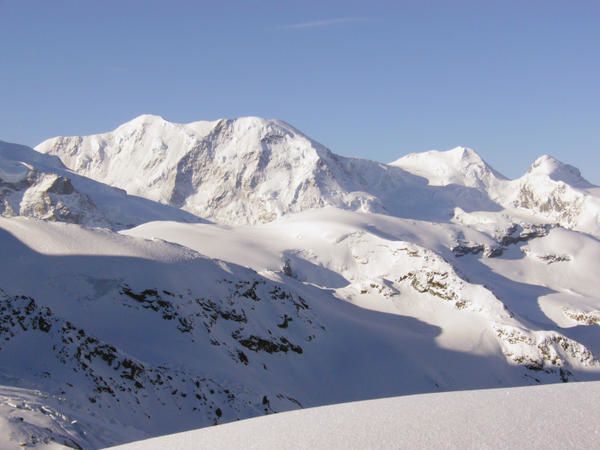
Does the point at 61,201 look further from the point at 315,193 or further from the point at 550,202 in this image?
the point at 550,202

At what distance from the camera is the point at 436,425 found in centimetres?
870

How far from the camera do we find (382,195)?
19788 centimetres

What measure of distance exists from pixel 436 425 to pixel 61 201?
462 ft

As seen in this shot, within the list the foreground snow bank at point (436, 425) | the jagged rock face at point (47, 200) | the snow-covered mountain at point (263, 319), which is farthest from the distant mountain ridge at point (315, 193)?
the foreground snow bank at point (436, 425)

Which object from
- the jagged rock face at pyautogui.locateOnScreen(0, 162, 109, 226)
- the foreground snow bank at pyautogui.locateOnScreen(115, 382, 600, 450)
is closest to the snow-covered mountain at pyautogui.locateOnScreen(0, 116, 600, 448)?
the foreground snow bank at pyautogui.locateOnScreen(115, 382, 600, 450)

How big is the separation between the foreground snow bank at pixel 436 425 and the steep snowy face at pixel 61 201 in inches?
5071

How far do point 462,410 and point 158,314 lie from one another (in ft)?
98.3

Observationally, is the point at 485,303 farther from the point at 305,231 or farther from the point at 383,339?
the point at 305,231

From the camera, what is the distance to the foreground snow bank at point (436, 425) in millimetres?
8133

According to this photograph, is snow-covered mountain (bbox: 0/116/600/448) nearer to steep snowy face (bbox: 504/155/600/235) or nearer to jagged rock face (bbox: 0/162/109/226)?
steep snowy face (bbox: 504/155/600/235)

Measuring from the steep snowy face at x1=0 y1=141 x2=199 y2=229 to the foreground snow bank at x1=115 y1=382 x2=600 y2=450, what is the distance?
423ft

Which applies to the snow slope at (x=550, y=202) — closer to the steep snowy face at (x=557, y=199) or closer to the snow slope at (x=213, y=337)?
the steep snowy face at (x=557, y=199)

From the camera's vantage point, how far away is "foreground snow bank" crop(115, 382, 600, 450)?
813cm

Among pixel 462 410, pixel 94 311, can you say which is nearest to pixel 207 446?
pixel 462 410
